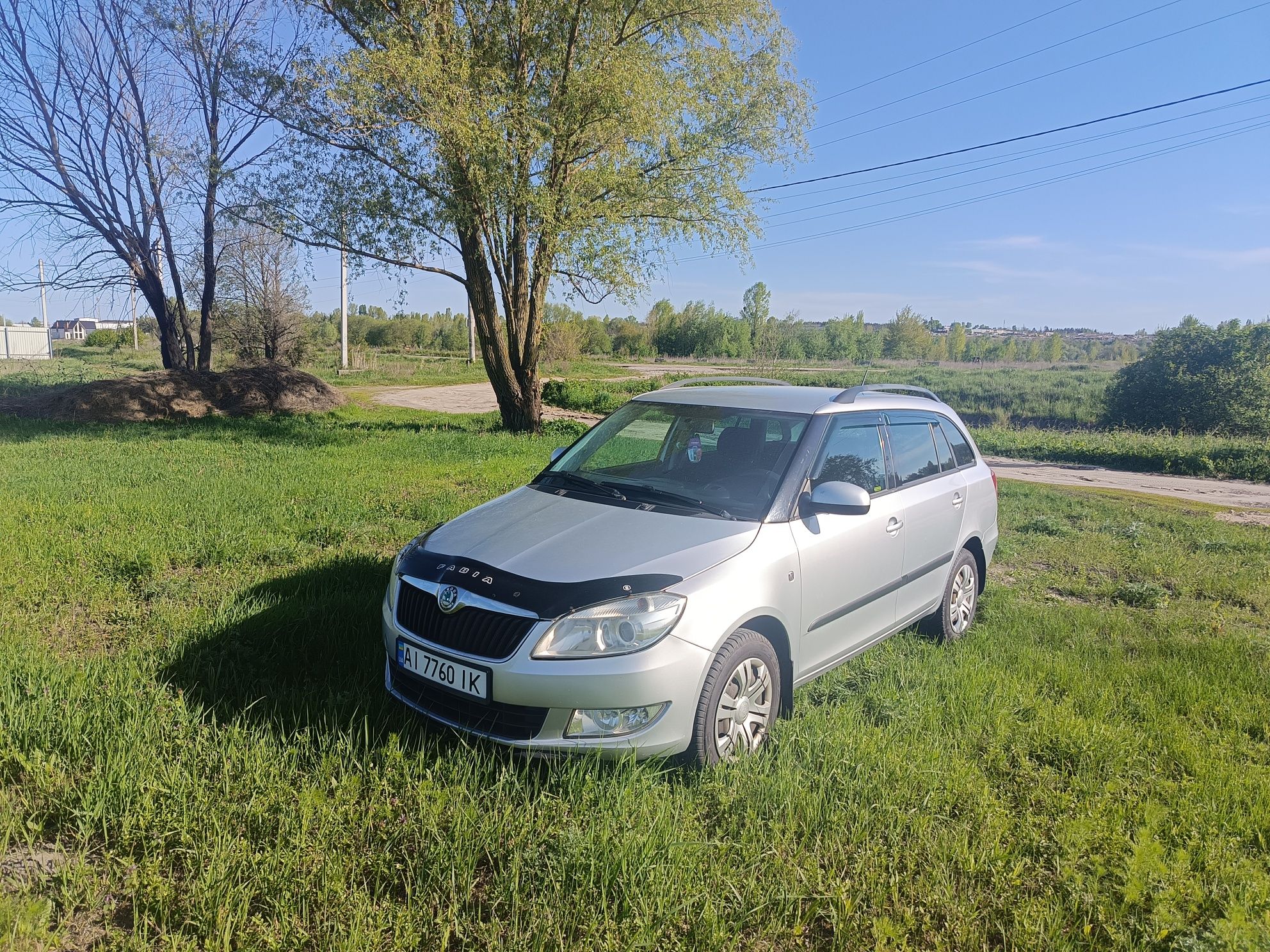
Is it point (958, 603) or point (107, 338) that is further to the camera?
point (107, 338)

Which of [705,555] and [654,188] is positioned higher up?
[654,188]

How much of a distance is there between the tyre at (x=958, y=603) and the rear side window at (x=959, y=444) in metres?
0.67

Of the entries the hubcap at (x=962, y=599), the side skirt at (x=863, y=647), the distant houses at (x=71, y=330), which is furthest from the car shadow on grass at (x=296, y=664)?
the distant houses at (x=71, y=330)

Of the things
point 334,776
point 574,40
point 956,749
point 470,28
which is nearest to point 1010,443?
point 574,40

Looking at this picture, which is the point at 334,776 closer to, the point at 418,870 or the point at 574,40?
the point at 418,870

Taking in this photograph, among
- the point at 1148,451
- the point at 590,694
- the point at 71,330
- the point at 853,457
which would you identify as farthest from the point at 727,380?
the point at 71,330

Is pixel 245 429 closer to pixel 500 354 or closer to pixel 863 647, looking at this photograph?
pixel 500 354

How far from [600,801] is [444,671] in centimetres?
84

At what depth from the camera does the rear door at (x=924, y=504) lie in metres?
4.57

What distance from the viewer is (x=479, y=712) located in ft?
10.1

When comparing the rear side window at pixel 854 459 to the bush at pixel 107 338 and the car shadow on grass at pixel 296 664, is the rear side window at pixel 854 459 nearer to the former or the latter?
the car shadow on grass at pixel 296 664

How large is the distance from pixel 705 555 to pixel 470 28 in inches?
534

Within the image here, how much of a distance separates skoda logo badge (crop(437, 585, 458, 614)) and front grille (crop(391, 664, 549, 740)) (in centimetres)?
33

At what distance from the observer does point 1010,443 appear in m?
20.1
